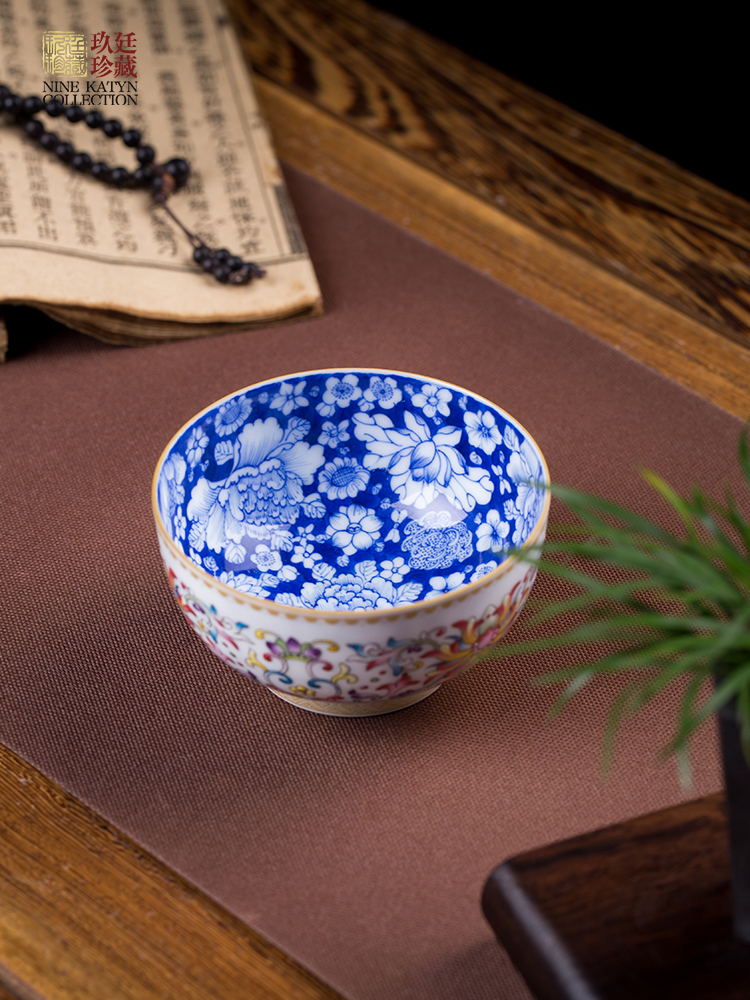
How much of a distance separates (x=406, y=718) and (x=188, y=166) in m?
0.55

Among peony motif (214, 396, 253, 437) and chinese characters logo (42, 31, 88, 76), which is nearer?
peony motif (214, 396, 253, 437)

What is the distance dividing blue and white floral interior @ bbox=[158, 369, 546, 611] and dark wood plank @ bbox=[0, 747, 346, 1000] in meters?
0.16

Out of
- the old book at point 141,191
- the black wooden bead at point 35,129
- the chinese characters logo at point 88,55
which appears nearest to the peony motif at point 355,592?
the old book at point 141,191

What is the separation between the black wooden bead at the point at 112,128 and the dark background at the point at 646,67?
0.72 metres

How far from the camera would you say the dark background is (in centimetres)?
121

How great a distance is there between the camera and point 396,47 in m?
1.07

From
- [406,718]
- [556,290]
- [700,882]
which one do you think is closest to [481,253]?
[556,290]

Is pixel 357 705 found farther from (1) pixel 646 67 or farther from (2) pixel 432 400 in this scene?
(1) pixel 646 67

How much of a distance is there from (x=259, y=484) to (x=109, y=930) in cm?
26

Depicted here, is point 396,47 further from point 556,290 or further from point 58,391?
point 58,391

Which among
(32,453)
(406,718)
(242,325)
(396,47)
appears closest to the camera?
(406,718)

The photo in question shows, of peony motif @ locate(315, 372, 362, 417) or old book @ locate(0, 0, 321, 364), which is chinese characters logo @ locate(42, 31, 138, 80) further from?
peony motif @ locate(315, 372, 362, 417)

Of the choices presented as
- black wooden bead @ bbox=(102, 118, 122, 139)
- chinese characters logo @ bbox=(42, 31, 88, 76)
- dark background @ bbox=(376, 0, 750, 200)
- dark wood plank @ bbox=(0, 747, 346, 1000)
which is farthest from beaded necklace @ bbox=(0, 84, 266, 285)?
dark background @ bbox=(376, 0, 750, 200)

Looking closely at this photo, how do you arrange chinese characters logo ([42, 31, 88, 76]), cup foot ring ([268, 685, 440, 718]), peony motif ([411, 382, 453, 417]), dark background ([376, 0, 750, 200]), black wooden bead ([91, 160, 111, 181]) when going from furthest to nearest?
dark background ([376, 0, 750, 200])
chinese characters logo ([42, 31, 88, 76])
black wooden bead ([91, 160, 111, 181])
peony motif ([411, 382, 453, 417])
cup foot ring ([268, 685, 440, 718])
